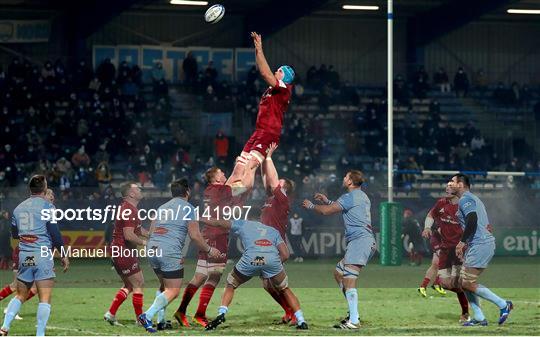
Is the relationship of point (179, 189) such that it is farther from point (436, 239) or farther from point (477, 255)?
point (436, 239)

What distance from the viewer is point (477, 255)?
1655 centimetres

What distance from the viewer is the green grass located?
623 inches

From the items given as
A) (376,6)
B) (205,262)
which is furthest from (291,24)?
(205,262)

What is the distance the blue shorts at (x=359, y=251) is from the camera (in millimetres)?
16250

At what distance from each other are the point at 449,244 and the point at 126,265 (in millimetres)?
5514

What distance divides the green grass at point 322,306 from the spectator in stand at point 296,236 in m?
3.47

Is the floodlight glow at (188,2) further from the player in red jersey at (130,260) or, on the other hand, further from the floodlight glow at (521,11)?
the player in red jersey at (130,260)

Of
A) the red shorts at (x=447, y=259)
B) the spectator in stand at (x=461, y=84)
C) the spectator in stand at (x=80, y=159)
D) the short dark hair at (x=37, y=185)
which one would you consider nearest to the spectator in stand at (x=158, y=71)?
the spectator in stand at (x=80, y=159)

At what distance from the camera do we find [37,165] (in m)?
34.8

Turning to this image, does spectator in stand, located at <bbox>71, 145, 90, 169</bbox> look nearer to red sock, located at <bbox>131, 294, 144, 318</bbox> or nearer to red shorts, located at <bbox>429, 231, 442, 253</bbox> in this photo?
red shorts, located at <bbox>429, 231, 442, 253</bbox>

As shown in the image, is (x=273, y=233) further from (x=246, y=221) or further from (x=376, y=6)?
(x=376, y=6)

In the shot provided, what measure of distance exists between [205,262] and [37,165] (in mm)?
19344

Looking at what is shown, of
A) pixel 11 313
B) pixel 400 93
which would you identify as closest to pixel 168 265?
pixel 11 313

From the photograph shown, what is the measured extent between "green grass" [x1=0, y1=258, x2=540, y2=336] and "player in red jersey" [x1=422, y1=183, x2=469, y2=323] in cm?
46
